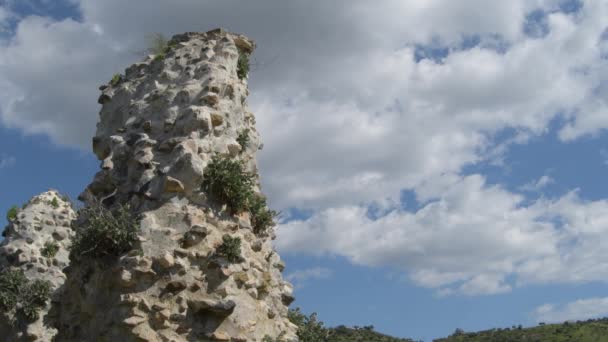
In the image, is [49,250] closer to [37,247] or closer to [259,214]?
[37,247]

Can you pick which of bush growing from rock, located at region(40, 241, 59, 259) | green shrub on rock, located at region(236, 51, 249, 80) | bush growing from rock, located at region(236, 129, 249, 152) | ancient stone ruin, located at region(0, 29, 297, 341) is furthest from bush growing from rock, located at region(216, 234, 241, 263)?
bush growing from rock, located at region(40, 241, 59, 259)

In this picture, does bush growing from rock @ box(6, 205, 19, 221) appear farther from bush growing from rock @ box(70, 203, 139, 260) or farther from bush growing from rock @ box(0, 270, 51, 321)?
bush growing from rock @ box(70, 203, 139, 260)

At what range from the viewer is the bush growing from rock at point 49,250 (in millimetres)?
16641

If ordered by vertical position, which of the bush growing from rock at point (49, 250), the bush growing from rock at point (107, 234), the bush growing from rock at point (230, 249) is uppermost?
the bush growing from rock at point (49, 250)

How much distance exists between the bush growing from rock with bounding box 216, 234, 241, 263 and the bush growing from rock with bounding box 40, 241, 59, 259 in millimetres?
8849

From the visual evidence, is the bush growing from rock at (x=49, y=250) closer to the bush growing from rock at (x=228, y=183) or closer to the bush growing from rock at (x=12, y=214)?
the bush growing from rock at (x=12, y=214)

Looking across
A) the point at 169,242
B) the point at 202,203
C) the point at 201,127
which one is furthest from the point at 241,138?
the point at 169,242

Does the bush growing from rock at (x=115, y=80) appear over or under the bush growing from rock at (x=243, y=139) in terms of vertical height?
over

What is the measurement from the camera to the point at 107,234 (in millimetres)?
9531

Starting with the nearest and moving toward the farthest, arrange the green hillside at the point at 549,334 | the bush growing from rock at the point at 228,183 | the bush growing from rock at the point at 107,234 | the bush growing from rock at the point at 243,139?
the bush growing from rock at the point at 107,234 < the bush growing from rock at the point at 228,183 < the bush growing from rock at the point at 243,139 < the green hillside at the point at 549,334

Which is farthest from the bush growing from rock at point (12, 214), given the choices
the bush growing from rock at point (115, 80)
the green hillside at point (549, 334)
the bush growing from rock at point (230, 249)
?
the green hillside at point (549, 334)

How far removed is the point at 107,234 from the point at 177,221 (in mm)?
1052

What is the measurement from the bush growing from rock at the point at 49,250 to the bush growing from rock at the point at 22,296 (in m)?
1.03

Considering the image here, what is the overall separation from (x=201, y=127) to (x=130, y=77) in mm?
3004
